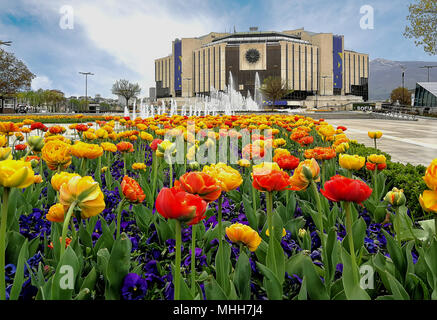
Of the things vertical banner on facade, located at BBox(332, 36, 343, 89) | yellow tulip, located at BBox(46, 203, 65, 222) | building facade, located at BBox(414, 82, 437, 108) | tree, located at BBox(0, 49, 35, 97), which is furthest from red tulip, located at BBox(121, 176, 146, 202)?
vertical banner on facade, located at BBox(332, 36, 343, 89)

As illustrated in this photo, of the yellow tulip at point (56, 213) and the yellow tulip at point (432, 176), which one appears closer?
the yellow tulip at point (432, 176)

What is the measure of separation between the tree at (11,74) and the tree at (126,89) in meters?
24.0

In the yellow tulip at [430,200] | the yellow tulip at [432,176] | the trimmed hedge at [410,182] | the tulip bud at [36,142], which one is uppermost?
the tulip bud at [36,142]

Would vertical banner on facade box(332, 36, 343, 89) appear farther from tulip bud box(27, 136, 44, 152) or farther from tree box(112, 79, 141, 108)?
tulip bud box(27, 136, 44, 152)

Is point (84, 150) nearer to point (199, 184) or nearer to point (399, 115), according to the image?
point (199, 184)

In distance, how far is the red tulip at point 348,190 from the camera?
3.47 feet

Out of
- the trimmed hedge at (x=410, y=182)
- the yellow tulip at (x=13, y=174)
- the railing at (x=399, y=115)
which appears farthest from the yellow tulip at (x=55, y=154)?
the railing at (x=399, y=115)

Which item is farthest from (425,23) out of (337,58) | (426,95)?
(337,58)

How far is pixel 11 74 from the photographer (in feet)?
110

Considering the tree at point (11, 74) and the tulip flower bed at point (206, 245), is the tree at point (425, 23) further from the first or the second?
the tree at point (11, 74)

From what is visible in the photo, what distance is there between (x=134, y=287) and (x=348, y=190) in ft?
3.16
